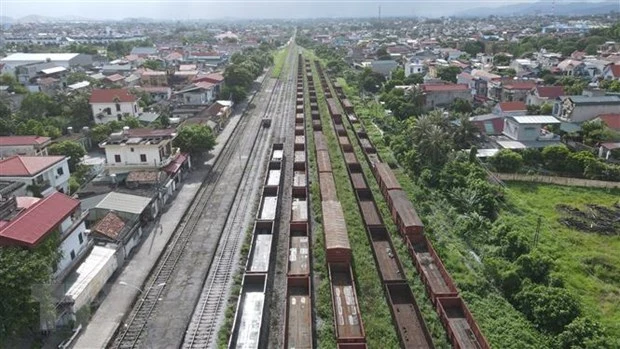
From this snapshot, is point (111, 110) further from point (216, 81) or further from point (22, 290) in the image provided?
point (22, 290)

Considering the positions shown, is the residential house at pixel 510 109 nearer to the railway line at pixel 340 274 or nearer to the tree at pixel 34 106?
the railway line at pixel 340 274

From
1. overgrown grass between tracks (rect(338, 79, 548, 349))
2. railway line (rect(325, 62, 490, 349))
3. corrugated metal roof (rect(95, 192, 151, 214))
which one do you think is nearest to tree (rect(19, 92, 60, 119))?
corrugated metal roof (rect(95, 192, 151, 214))

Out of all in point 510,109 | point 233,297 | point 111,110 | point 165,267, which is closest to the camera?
point 233,297

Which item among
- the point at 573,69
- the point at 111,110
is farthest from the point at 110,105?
the point at 573,69

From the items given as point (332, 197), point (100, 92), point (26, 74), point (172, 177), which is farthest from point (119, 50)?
point (332, 197)

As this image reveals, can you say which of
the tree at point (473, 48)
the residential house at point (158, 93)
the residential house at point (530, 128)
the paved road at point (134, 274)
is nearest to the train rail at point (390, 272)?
the paved road at point (134, 274)

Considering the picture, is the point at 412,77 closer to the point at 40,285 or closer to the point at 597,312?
the point at 597,312
